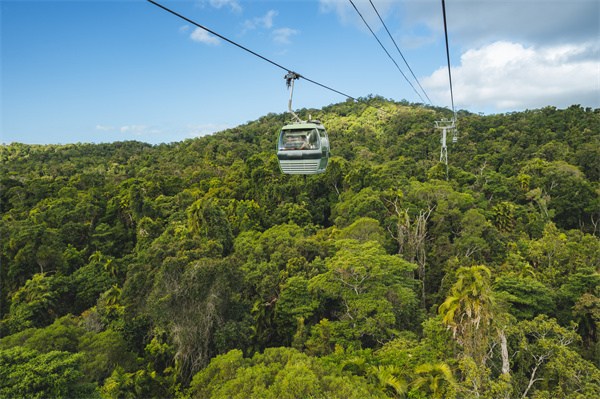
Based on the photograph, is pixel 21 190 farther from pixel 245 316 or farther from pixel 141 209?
pixel 245 316

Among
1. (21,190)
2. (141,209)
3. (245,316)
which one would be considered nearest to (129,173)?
(21,190)

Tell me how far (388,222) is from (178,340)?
714 inches

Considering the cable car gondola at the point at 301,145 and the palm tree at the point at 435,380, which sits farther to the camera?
the cable car gondola at the point at 301,145

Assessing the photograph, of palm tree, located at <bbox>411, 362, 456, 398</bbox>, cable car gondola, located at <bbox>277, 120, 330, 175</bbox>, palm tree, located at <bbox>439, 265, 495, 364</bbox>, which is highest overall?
cable car gondola, located at <bbox>277, 120, 330, 175</bbox>

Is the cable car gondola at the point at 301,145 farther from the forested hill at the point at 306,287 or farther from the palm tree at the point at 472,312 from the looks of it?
the palm tree at the point at 472,312

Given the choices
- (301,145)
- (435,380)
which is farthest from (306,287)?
(301,145)

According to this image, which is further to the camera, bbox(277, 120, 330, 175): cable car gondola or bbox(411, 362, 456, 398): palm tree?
bbox(277, 120, 330, 175): cable car gondola

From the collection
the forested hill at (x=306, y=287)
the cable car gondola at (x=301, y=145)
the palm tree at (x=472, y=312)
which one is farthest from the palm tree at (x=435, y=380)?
the cable car gondola at (x=301, y=145)

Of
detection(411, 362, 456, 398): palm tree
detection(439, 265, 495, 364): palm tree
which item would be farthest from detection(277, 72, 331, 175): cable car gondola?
detection(411, 362, 456, 398): palm tree

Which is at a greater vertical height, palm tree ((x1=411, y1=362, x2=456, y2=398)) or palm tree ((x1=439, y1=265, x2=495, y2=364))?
palm tree ((x1=439, y1=265, x2=495, y2=364))

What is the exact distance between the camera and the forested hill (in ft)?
34.7

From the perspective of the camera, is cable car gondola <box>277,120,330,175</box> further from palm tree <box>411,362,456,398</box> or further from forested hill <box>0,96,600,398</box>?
palm tree <box>411,362,456,398</box>

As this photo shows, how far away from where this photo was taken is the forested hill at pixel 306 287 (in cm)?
1058

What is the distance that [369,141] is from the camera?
234 feet
